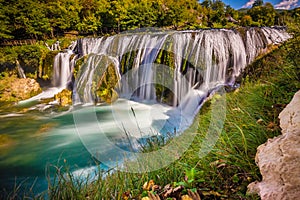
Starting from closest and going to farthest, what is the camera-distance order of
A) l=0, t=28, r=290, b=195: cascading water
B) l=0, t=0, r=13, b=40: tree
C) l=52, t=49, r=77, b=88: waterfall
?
l=0, t=28, r=290, b=195: cascading water, l=52, t=49, r=77, b=88: waterfall, l=0, t=0, r=13, b=40: tree

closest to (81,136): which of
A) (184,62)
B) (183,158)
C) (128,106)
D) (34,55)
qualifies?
(128,106)

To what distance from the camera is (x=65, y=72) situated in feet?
50.0

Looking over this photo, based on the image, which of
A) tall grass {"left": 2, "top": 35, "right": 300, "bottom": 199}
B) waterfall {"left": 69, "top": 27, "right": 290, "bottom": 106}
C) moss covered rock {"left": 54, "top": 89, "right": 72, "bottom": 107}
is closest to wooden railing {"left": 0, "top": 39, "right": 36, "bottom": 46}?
waterfall {"left": 69, "top": 27, "right": 290, "bottom": 106}

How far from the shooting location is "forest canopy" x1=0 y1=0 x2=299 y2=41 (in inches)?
872

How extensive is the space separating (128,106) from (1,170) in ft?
19.9

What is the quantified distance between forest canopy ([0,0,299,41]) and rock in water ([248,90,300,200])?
23.9 m

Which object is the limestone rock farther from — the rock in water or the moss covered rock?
the rock in water

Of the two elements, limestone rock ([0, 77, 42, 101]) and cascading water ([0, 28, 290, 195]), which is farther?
limestone rock ([0, 77, 42, 101])

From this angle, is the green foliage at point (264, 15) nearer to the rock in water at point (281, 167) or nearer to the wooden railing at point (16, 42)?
the wooden railing at point (16, 42)

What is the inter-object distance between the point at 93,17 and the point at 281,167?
99.5ft

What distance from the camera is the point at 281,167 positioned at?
1151 millimetres

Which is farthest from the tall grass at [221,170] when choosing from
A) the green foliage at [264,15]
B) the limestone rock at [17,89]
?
the green foliage at [264,15]

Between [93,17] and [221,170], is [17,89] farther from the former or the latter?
[93,17]

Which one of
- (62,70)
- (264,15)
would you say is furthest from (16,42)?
(264,15)
